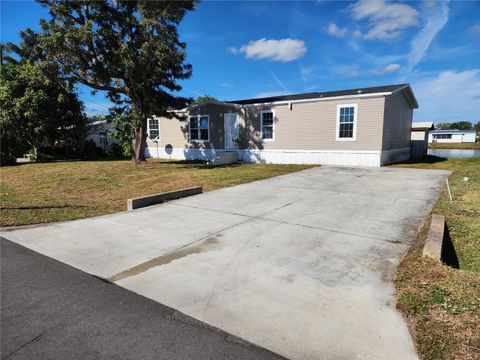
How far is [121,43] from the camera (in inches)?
527

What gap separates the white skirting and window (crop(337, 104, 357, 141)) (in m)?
0.73

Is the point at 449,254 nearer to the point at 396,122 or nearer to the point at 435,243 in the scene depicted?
the point at 435,243

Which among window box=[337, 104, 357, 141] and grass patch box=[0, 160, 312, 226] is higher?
window box=[337, 104, 357, 141]

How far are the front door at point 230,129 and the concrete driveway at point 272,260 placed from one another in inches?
413

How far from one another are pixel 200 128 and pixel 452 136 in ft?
178

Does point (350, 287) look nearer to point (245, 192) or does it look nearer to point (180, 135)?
point (245, 192)

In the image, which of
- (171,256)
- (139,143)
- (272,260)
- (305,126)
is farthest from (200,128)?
(272,260)

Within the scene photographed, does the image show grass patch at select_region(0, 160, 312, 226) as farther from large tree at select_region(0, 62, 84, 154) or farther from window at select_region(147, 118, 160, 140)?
window at select_region(147, 118, 160, 140)

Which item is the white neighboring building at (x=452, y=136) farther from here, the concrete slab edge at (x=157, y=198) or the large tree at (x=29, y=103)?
the concrete slab edge at (x=157, y=198)

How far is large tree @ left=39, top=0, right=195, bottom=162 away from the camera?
40.9 feet

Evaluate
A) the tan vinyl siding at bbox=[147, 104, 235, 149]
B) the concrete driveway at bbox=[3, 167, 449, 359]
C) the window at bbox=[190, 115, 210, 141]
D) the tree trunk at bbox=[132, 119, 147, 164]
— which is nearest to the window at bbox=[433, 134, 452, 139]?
the tan vinyl siding at bbox=[147, 104, 235, 149]

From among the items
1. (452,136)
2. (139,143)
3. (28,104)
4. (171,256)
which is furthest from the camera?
(452,136)

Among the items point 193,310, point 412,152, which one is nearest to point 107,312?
point 193,310

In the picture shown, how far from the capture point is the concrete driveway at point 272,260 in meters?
2.58
